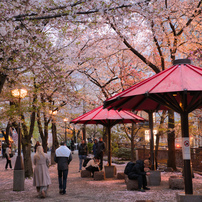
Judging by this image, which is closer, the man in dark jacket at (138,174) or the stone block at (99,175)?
the man in dark jacket at (138,174)

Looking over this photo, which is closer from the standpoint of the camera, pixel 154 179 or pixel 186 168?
pixel 186 168

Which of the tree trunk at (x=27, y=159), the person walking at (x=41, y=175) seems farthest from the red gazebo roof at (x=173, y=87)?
the tree trunk at (x=27, y=159)

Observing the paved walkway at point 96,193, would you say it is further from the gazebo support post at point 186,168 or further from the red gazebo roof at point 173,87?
the red gazebo roof at point 173,87

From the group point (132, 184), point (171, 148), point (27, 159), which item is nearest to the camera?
point (132, 184)

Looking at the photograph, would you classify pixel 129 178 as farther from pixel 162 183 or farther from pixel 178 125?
pixel 178 125

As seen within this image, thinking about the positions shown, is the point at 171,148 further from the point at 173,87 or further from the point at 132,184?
the point at 173,87

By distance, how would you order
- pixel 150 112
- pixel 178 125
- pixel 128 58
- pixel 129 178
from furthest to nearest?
pixel 128 58, pixel 178 125, pixel 150 112, pixel 129 178

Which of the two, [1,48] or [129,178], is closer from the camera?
[1,48]

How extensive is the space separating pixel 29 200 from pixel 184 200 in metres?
5.42

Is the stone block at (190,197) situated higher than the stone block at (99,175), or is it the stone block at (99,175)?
the stone block at (190,197)

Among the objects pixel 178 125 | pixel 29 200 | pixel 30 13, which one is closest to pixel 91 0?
pixel 30 13

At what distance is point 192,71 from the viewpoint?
7.90 meters

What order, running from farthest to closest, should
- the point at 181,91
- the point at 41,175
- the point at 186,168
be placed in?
1. the point at 41,175
2. the point at 186,168
3. the point at 181,91

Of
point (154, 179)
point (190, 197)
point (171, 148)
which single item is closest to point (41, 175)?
point (154, 179)
